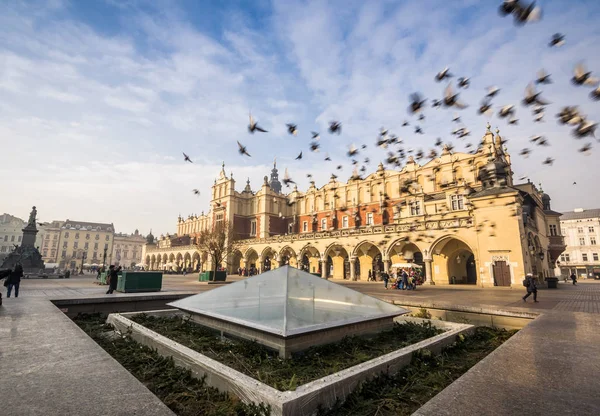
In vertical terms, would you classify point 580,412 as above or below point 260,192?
below

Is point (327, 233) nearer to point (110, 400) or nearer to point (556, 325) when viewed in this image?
point (556, 325)

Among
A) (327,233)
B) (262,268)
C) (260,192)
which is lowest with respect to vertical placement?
(262,268)

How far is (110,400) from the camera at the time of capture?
240 centimetres

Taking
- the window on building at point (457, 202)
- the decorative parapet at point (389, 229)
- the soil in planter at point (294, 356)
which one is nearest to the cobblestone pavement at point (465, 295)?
the soil in planter at point (294, 356)

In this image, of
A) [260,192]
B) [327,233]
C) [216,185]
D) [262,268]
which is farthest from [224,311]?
[216,185]

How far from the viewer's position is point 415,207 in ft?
115

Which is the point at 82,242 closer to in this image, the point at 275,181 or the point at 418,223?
the point at 275,181

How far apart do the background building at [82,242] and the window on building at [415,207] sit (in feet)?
333

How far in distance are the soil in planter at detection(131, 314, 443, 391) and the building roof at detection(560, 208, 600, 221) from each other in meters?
83.3

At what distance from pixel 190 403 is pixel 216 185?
196 feet

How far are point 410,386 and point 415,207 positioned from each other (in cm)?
3374

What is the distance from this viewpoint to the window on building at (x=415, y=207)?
3466 cm

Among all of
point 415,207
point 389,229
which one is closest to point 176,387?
point 389,229

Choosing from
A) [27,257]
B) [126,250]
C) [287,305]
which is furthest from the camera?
[126,250]
